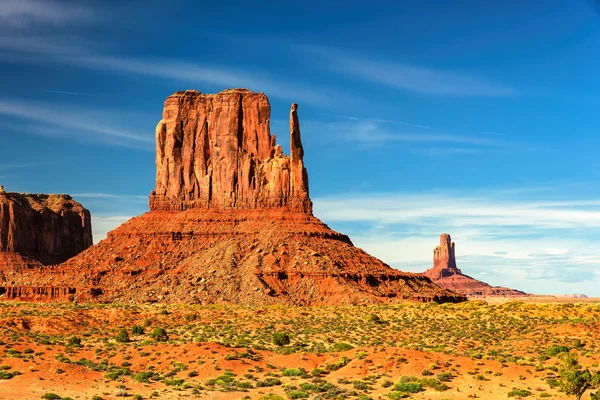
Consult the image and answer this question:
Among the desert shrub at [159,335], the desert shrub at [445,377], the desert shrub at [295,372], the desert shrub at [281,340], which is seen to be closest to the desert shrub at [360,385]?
the desert shrub at [295,372]

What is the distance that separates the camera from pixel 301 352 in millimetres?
65625

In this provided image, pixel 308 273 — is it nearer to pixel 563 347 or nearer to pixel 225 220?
pixel 225 220

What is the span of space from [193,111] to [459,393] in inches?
3796

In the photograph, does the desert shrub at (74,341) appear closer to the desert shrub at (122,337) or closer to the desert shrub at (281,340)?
the desert shrub at (122,337)

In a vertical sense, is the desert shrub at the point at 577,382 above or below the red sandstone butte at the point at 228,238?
below

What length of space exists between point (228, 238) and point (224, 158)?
17666mm

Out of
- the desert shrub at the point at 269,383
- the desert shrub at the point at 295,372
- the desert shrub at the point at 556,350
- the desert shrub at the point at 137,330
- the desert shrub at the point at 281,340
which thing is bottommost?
the desert shrub at the point at 269,383

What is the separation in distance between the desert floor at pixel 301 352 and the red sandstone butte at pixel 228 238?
1344 centimetres

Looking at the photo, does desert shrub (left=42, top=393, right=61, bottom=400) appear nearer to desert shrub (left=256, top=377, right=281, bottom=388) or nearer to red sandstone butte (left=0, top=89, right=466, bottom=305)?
desert shrub (left=256, top=377, right=281, bottom=388)

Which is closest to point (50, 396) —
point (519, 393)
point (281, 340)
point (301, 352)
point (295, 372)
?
point (295, 372)

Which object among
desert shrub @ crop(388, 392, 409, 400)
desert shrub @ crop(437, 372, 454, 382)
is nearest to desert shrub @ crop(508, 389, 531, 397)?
desert shrub @ crop(437, 372, 454, 382)

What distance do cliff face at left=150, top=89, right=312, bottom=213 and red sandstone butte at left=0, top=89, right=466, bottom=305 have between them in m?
0.16

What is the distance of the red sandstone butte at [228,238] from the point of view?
111 meters

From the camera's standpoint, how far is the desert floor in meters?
53.6
